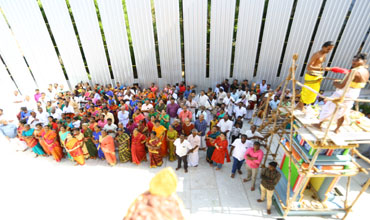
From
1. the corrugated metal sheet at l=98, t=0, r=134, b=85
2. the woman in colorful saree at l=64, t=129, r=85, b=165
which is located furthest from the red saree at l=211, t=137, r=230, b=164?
the corrugated metal sheet at l=98, t=0, r=134, b=85

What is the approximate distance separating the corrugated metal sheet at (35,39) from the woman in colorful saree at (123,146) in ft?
25.7

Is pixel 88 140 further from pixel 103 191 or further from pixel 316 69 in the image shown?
pixel 316 69

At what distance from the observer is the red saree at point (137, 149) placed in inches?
235

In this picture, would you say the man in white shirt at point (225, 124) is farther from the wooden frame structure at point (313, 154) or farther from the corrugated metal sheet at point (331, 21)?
the corrugated metal sheet at point (331, 21)

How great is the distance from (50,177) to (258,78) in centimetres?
1057

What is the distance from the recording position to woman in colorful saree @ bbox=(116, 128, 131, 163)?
6020 mm

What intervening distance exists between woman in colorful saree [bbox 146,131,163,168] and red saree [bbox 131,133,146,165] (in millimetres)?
262

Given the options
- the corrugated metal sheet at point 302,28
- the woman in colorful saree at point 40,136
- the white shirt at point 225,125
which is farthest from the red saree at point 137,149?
the corrugated metal sheet at point 302,28

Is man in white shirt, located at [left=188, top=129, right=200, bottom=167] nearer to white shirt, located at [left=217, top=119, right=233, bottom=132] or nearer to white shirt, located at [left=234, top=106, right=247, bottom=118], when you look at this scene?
white shirt, located at [left=217, top=119, right=233, bottom=132]

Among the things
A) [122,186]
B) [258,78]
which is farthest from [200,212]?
[258,78]

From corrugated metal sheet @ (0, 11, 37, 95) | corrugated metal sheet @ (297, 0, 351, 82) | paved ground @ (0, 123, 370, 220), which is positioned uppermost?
corrugated metal sheet @ (297, 0, 351, 82)

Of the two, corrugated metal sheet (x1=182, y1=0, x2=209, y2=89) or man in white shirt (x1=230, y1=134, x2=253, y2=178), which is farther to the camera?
corrugated metal sheet (x1=182, y1=0, x2=209, y2=89)

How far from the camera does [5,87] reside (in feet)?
36.7

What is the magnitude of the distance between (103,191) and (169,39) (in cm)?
767
